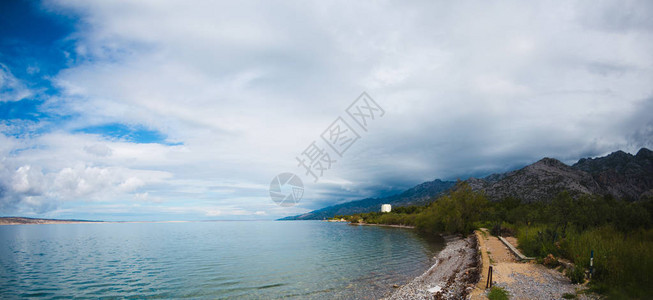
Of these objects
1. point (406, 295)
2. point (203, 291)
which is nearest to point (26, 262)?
point (203, 291)

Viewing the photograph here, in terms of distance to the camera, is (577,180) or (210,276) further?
(577,180)

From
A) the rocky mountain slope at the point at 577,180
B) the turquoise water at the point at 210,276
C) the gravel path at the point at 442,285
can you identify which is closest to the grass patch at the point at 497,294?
the gravel path at the point at 442,285

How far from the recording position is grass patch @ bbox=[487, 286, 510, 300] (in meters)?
14.5

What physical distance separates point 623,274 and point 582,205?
2186 centimetres

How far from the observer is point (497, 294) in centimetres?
1495

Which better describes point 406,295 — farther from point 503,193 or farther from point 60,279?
point 503,193

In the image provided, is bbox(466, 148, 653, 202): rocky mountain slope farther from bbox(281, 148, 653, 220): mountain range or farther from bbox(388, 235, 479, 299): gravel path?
bbox(388, 235, 479, 299): gravel path

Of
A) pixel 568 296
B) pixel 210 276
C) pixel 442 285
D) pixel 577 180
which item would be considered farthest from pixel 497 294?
pixel 577 180

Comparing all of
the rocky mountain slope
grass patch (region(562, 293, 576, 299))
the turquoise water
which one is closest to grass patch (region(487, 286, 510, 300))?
grass patch (region(562, 293, 576, 299))

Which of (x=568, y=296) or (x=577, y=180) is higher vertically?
(x=577, y=180)

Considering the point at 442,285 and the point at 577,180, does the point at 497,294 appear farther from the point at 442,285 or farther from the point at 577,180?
the point at 577,180

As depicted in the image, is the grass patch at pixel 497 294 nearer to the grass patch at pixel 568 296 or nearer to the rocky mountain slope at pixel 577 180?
the grass patch at pixel 568 296

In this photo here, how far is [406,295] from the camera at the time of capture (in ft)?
61.8

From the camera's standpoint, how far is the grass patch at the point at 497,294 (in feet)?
47.6
